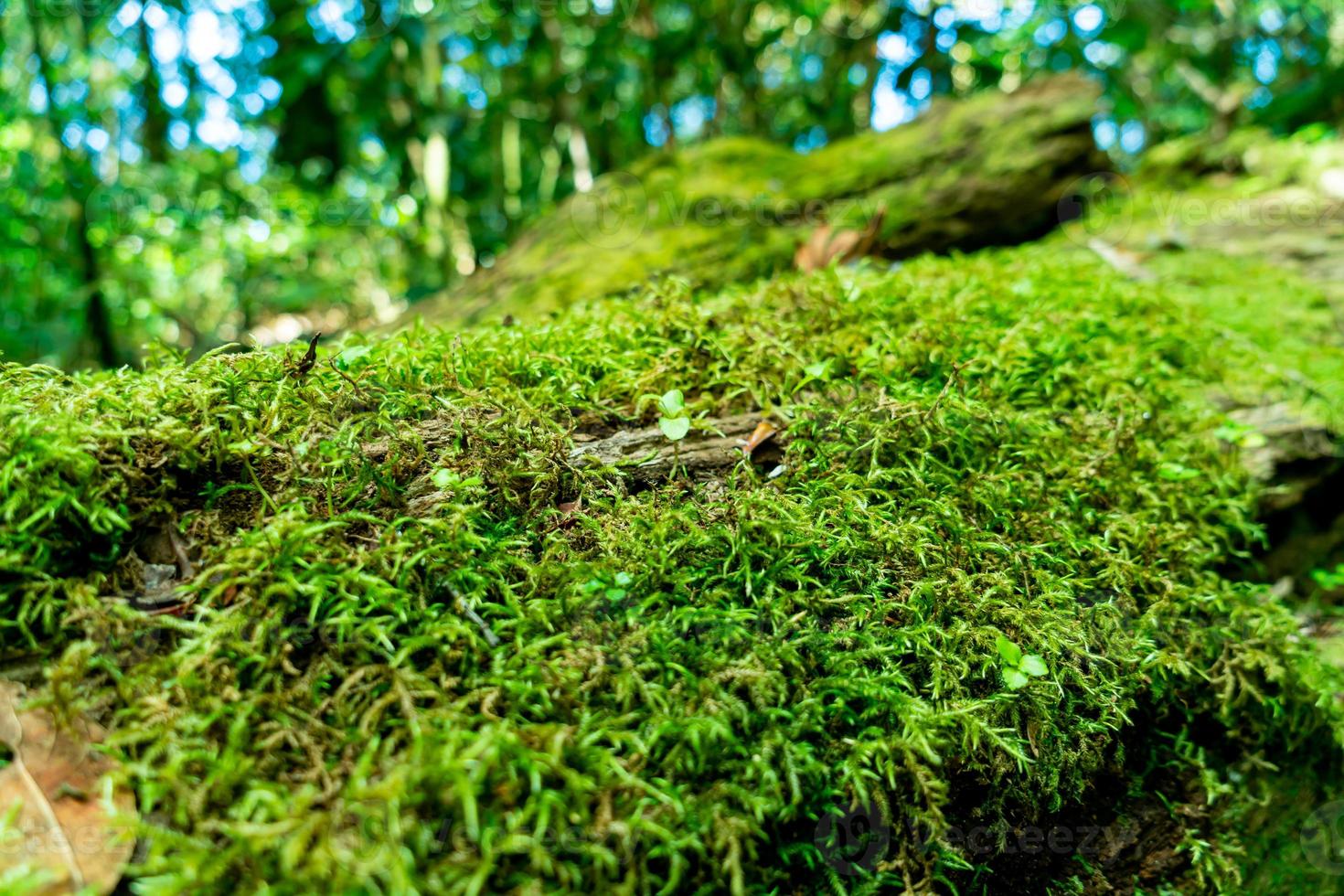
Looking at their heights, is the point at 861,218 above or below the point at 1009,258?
Result: above

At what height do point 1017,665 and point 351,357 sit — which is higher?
point 351,357

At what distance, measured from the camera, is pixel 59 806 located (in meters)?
1.14

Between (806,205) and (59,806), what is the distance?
4702mm

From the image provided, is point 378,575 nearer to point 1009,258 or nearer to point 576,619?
point 576,619

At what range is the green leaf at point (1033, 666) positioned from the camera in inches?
61.9

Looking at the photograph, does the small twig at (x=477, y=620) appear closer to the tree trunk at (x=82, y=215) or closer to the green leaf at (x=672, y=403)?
the green leaf at (x=672, y=403)

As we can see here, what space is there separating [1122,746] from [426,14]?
813cm

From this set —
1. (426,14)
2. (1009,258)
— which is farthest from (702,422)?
(426,14)

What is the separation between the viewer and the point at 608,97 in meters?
8.43

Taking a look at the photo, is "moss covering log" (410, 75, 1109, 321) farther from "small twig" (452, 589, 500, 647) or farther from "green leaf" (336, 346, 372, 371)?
"small twig" (452, 589, 500, 647)

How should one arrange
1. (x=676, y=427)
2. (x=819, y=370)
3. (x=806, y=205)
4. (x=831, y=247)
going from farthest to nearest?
(x=806, y=205) → (x=831, y=247) → (x=819, y=370) → (x=676, y=427)

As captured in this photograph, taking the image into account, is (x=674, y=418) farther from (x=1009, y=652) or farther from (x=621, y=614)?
(x=1009, y=652)

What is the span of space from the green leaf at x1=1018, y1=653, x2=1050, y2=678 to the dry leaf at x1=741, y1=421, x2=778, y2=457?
2.70 ft

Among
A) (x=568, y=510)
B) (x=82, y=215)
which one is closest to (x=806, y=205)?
(x=568, y=510)
